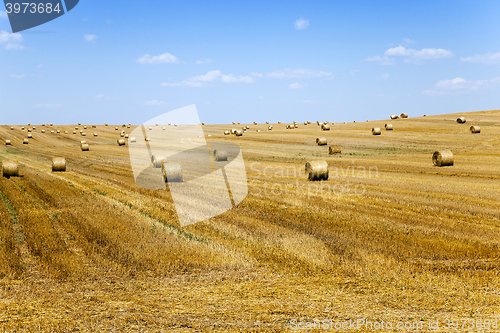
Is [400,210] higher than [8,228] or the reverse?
the reverse

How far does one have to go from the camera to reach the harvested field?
20.3 ft

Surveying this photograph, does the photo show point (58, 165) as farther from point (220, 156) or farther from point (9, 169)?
point (220, 156)

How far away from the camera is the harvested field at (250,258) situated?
619cm

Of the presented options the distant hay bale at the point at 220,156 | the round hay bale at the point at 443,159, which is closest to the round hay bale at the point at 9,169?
the distant hay bale at the point at 220,156

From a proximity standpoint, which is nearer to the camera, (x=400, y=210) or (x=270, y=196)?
(x=400, y=210)

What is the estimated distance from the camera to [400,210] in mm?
13570

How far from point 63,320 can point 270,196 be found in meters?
11.0

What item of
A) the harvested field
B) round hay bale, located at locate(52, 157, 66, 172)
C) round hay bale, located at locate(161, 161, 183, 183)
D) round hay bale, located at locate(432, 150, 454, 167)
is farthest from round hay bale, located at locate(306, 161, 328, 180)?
round hay bale, located at locate(52, 157, 66, 172)

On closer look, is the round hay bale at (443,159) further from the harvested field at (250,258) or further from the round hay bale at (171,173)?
the round hay bale at (171,173)

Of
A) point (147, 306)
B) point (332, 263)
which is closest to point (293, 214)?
point (332, 263)

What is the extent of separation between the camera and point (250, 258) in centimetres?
881

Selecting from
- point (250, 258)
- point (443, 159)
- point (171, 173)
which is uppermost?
point (171, 173)

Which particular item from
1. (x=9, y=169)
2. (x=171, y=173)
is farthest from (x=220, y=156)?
(x=9, y=169)

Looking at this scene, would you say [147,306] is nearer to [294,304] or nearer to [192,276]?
[192,276]
